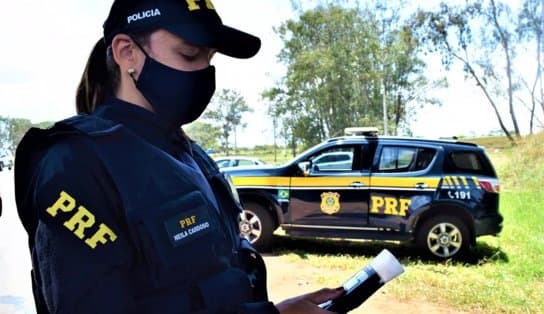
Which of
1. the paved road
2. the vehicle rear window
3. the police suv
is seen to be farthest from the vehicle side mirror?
the paved road

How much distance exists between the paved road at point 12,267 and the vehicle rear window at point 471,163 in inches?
182

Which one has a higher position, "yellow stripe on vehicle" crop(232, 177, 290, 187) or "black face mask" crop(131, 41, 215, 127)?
"black face mask" crop(131, 41, 215, 127)

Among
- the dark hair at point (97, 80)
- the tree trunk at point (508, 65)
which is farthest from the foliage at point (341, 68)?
the dark hair at point (97, 80)

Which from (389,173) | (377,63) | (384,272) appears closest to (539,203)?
(389,173)

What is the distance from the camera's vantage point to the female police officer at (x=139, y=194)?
78 cm

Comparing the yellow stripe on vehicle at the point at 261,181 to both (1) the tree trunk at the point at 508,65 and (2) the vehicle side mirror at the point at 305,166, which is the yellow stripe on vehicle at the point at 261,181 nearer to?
(2) the vehicle side mirror at the point at 305,166

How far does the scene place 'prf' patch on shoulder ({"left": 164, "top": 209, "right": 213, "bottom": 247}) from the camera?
2.77ft

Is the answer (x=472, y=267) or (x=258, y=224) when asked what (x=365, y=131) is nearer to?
(x=258, y=224)

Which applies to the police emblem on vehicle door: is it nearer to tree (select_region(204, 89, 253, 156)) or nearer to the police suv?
the police suv

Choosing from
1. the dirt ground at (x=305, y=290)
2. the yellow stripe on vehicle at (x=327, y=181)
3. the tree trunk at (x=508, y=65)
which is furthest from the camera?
the tree trunk at (x=508, y=65)

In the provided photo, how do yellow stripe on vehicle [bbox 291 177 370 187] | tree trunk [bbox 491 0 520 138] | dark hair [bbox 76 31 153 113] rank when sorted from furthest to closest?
tree trunk [bbox 491 0 520 138] → yellow stripe on vehicle [bbox 291 177 370 187] → dark hair [bbox 76 31 153 113]

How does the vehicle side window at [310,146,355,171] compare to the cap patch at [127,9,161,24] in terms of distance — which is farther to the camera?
the vehicle side window at [310,146,355,171]

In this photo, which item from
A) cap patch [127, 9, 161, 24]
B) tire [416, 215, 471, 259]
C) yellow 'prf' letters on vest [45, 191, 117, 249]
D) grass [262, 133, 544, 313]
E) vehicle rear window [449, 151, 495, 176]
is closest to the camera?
yellow 'prf' letters on vest [45, 191, 117, 249]

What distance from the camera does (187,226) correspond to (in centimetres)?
87
